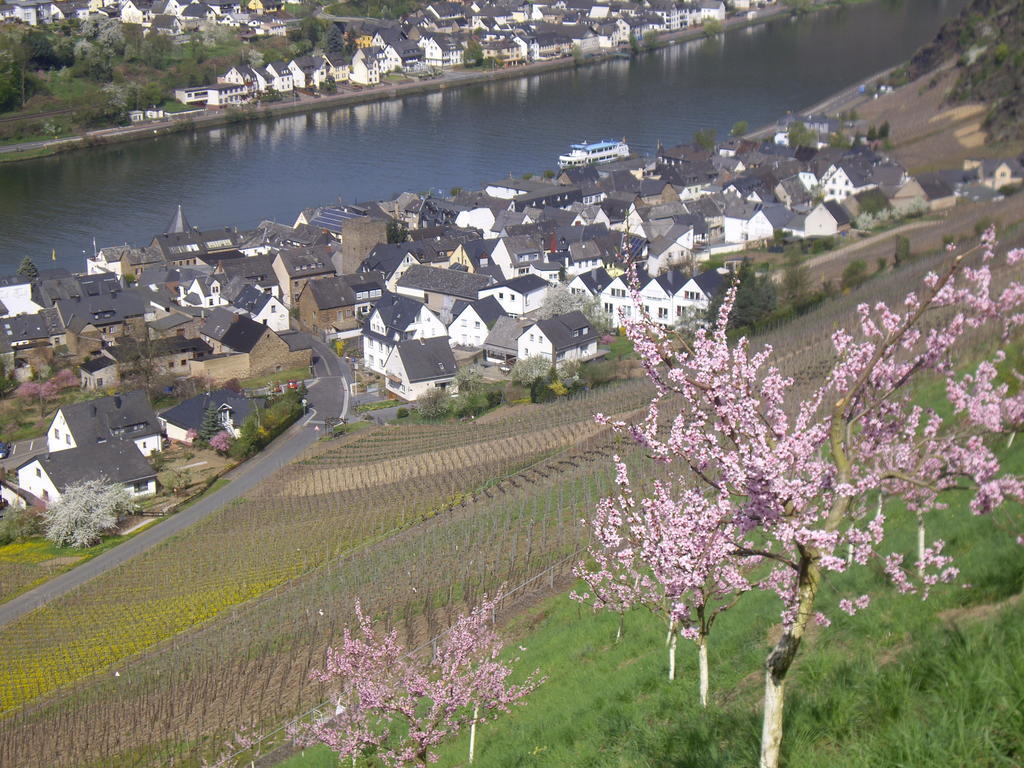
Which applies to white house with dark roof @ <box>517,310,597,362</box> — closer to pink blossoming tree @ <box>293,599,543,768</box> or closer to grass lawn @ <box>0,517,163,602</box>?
grass lawn @ <box>0,517,163,602</box>

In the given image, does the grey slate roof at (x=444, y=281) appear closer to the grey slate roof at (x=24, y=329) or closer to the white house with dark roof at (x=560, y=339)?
the white house with dark roof at (x=560, y=339)

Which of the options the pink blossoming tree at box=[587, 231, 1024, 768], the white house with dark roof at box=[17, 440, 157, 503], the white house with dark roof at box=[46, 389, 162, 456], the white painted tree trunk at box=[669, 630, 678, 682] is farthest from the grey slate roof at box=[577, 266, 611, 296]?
the pink blossoming tree at box=[587, 231, 1024, 768]

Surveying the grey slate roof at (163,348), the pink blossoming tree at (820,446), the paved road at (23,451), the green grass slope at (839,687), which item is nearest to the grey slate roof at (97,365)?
the grey slate roof at (163,348)

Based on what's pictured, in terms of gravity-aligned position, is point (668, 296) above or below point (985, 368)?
below

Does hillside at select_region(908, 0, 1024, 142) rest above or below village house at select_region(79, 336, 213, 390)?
above

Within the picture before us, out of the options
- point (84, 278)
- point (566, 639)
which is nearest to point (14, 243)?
point (84, 278)

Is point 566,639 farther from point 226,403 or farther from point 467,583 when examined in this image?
point 226,403
